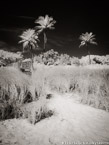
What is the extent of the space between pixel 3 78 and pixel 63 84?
333 cm

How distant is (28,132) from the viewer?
3.58 m

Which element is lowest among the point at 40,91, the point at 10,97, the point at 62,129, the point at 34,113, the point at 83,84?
the point at 62,129

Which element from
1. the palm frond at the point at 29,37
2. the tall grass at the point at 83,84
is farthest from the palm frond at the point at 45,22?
the tall grass at the point at 83,84

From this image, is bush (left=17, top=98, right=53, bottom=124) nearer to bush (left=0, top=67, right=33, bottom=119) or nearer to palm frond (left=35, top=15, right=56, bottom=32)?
bush (left=0, top=67, right=33, bottom=119)

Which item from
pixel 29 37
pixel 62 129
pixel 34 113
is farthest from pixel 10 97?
pixel 29 37

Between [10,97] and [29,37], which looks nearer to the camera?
[10,97]

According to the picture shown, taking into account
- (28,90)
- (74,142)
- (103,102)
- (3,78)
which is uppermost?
(3,78)

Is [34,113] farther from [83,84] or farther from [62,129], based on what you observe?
[83,84]

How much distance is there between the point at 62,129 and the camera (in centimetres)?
375

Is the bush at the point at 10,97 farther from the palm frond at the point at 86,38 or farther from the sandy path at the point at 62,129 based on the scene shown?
the palm frond at the point at 86,38

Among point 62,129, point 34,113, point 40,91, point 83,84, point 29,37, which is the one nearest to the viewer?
point 62,129

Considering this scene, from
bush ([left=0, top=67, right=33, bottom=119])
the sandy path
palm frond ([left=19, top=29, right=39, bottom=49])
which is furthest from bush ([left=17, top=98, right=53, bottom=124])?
palm frond ([left=19, top=29, right=39, bottom=49])

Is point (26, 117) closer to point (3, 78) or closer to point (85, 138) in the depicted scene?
point (85, 138)

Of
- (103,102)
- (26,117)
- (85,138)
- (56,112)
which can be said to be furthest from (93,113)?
(26,117)
